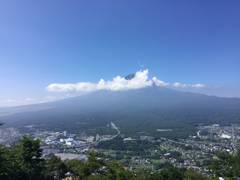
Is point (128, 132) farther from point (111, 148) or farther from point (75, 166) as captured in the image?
point (75, 166)

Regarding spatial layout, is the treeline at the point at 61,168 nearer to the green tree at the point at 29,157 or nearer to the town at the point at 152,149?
the green tree at the point at 29,157

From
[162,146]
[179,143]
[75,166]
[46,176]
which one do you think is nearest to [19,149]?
[46,176]

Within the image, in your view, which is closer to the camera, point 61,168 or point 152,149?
point 61,168

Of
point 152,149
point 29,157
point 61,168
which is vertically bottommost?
point 152,149

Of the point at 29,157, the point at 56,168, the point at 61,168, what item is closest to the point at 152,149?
the point at 61,168

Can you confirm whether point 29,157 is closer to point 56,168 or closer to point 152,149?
point 56,168

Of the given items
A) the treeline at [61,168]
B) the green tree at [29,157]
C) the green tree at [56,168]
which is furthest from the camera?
the green tree at [56,168]

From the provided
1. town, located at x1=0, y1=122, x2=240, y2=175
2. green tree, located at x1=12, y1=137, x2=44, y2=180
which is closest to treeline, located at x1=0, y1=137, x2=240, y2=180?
green tree, located at x1=12, y1=137, x2=44, y2=180

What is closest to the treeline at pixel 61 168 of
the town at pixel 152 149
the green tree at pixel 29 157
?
the green tree at pixel 29 157

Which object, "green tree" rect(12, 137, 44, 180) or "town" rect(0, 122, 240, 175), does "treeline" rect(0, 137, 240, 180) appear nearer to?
"green tree" rect(12, 137, 44, 180)
